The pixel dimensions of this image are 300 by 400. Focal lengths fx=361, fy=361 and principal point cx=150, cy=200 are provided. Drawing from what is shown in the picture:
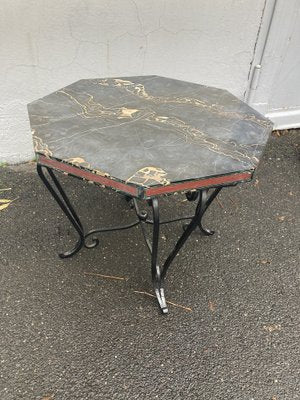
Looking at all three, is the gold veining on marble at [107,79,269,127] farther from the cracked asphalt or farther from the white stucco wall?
the cracked asphalt

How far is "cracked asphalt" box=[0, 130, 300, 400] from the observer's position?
1752mm

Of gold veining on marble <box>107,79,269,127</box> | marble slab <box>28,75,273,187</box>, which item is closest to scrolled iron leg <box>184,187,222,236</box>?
marble slab <box>28,75,273,187</box>

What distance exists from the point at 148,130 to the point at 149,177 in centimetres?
39

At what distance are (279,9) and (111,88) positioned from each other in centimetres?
181

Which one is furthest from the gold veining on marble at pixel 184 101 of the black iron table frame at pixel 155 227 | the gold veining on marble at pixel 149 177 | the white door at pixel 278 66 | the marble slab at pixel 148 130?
the white door at pixel 278 66

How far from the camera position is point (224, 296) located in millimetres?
2154

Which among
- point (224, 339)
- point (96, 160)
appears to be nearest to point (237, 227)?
point (224, 339)

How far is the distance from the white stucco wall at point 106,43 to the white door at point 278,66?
0.13 m

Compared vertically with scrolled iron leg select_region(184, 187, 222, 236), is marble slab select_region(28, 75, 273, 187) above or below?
above

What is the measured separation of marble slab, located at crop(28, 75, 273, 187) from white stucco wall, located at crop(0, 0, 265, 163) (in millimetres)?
683

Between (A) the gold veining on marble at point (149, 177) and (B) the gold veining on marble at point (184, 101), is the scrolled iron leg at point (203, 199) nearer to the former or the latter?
(A) the gold veining on marble at point (149, 177)

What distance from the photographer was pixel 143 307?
6.79ft

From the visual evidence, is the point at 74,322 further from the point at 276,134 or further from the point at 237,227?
the point at 276,134

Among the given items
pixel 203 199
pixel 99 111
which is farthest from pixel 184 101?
pixel 203 199
